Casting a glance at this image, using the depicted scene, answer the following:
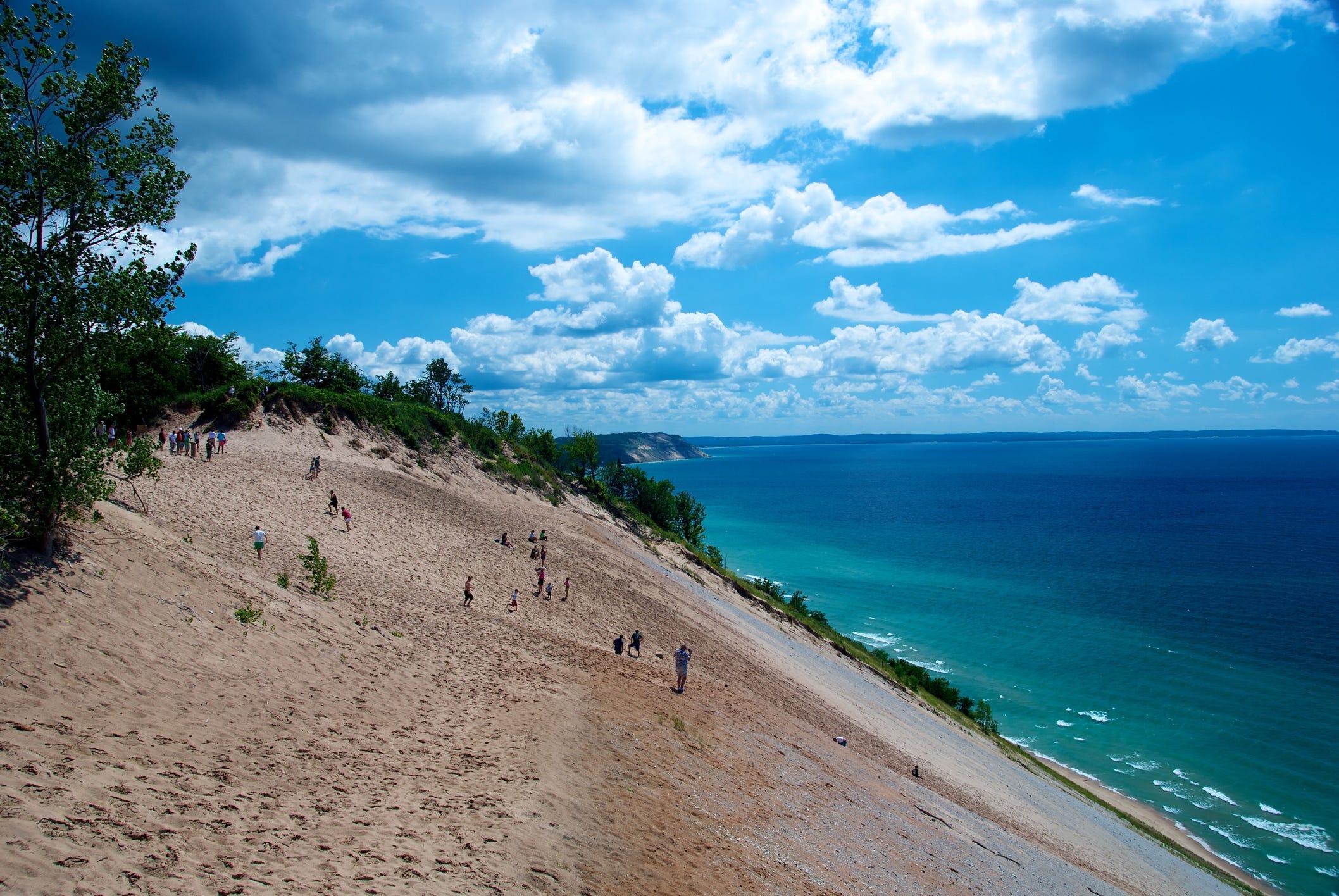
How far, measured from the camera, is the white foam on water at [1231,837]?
29184 mm

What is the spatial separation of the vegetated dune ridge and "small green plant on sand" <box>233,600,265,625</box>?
0.54 ft

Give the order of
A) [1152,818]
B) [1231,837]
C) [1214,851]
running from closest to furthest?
1. [1214,851]
2. [1231,837]
3. [1152,818]

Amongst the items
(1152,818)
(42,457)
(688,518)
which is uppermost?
(42,457)

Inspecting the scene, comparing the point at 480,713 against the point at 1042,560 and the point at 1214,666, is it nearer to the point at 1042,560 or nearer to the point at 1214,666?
the point at 1214,666

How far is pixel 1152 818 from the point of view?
101ft

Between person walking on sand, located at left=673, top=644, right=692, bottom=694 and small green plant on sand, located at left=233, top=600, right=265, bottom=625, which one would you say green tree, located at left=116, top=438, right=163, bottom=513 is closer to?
small green plant on sand, located at left=233, top=600, right=265, bottom=625

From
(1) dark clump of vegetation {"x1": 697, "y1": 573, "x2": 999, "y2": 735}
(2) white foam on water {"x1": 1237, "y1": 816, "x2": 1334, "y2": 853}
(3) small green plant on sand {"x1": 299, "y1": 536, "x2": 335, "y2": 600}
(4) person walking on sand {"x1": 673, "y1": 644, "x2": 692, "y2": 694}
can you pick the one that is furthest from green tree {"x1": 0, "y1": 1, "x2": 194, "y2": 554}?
(2) white foam on water {"x1": 1237, "y1": 816, "x2": 1334, "y2": 853}

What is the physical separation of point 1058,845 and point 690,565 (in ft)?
103

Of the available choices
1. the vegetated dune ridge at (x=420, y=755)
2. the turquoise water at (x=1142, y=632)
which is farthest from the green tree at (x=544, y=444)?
the vegetated dune ridge at (x=420, y=755)

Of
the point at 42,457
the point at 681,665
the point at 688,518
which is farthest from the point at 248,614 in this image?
the point at 688,518

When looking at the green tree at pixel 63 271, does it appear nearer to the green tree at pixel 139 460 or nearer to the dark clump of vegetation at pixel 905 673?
the green tree at pixel 139 460

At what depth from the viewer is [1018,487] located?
17225 cm

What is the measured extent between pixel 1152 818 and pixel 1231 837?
282 cm

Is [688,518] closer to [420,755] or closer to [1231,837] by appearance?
[1231,837]
